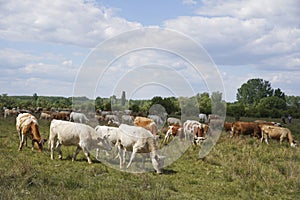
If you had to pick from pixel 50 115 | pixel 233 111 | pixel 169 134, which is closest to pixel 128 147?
pixel 169 134

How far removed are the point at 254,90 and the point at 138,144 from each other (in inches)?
4261

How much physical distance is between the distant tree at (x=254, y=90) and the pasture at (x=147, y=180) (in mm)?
103156

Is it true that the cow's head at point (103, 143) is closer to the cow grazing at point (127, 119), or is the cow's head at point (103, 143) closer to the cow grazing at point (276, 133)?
the cow grazing at point (276, 133)

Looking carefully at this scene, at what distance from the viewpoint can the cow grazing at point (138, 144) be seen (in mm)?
12719

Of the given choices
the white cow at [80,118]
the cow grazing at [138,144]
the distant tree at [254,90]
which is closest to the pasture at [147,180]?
the cow grazing at [138,144]

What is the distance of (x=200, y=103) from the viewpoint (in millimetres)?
30016

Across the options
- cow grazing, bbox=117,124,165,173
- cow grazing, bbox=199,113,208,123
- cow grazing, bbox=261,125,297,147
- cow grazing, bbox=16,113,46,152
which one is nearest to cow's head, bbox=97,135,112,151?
cow grazing, bbox=117,124,165,173

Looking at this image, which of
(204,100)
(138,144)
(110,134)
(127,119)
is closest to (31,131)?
(110,134)

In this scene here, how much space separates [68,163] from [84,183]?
12.9 feet

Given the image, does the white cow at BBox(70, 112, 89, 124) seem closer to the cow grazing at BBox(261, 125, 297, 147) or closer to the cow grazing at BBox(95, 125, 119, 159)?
the cow grazing at BBox(261, 125, 297, 147)

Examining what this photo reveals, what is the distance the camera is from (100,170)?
471 inches

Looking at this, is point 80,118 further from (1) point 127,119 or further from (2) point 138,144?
(2) point 138,144

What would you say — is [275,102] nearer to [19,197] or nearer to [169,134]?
[169,134]

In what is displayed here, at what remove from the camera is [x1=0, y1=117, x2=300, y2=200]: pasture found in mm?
8588
